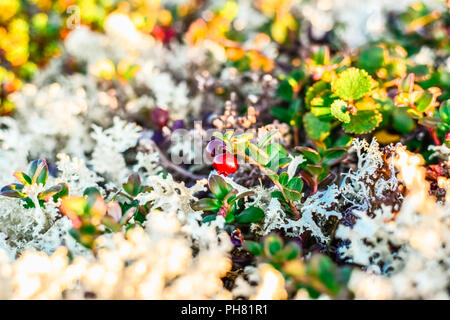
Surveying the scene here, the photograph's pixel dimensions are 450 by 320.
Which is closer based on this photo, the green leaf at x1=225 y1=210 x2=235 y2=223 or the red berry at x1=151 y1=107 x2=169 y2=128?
the green leaf at x1=225 y1=210 x2=235 y2=223

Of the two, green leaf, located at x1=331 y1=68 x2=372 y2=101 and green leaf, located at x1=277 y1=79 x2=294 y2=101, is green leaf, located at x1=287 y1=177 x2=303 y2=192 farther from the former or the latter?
green leaf, located at x1=277 y1=79 x2=294 y2=101

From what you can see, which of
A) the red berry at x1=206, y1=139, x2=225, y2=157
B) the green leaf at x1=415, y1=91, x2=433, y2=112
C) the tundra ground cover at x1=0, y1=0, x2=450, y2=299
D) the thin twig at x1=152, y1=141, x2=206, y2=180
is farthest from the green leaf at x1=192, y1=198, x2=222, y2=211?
the green leaf at x1=415, y1=91, x2=433, y2=112

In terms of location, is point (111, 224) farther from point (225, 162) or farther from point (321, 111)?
point (321, 111)

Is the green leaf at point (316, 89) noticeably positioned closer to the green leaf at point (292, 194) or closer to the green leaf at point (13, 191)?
the green leaf at point (292, 194)

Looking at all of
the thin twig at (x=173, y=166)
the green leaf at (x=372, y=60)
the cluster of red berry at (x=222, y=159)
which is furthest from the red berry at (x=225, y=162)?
the green leaf at (x=372, y=60)

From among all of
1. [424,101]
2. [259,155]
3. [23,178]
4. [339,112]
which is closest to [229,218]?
[259,155]
